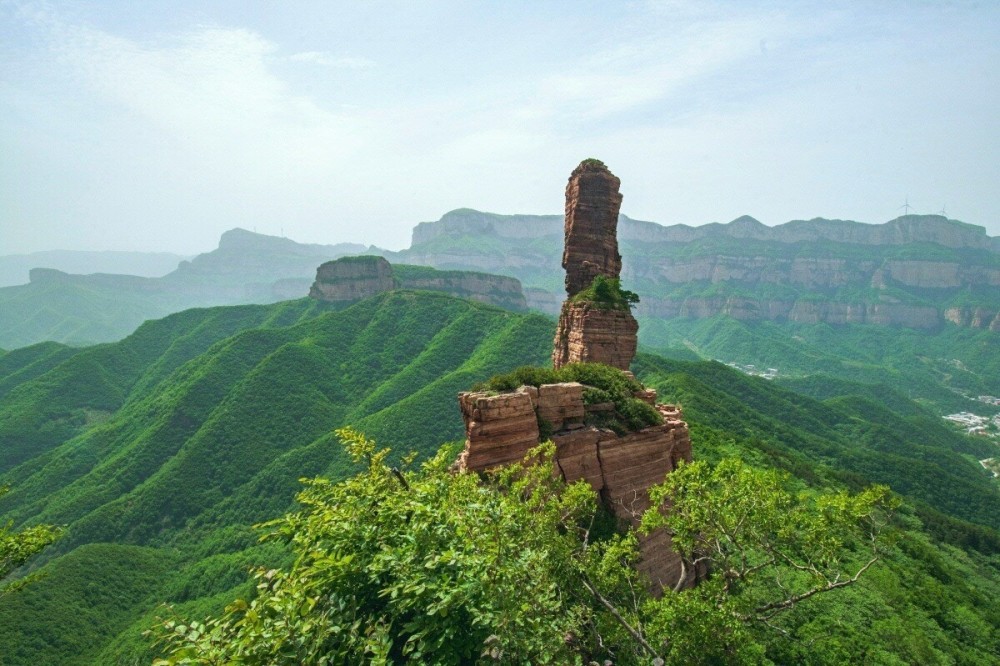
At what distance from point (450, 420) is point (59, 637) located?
151ft

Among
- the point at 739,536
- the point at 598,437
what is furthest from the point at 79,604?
the point at 739,536

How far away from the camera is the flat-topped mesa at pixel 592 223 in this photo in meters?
44.9

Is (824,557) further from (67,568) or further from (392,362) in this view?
(392,362)

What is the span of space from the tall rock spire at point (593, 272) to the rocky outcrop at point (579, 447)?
15.3m

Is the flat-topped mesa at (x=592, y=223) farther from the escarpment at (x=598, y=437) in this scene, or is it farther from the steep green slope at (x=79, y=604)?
the steep green slope at (x=79, y=604)

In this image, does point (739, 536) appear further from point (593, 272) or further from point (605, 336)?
point (593, 272)

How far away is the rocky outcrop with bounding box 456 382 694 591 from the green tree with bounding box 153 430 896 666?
175 inches

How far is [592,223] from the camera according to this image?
1789 inches

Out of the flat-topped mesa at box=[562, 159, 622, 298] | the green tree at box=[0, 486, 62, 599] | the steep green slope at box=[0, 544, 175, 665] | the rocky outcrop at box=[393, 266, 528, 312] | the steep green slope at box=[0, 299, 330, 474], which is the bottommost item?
the steep green slope at box=[0, 544, 175, 665]

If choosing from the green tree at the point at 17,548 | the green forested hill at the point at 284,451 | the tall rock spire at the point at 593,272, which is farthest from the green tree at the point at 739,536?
the green tree at the point at 17,548

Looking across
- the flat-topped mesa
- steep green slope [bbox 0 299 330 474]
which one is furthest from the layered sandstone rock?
steep green slope [bbox 0 299 330 474]

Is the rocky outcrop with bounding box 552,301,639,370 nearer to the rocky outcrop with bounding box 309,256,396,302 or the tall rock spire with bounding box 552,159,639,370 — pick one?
the tall rock spire with bounding box 552,159,639,370

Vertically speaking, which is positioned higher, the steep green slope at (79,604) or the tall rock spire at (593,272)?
the tall rock spire at (593,272)

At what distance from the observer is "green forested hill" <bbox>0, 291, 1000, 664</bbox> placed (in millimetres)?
34294
